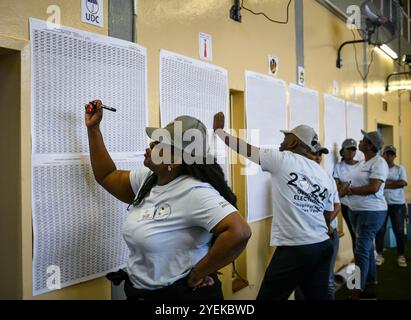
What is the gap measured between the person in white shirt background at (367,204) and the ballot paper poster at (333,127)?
0.56 m

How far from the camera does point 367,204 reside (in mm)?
3455

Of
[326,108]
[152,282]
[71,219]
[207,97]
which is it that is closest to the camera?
[152,282]

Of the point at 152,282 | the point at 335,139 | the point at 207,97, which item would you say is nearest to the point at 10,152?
the point at 152,282

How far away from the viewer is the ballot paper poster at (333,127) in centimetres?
412

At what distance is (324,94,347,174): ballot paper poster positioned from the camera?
13.5 ft

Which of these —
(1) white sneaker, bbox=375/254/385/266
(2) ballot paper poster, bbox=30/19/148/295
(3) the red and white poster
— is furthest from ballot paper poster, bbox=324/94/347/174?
(2) ballot paper poster, bbox=30/19/148/295

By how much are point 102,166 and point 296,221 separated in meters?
1.20

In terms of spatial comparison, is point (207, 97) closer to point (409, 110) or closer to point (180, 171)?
point (180, 171)

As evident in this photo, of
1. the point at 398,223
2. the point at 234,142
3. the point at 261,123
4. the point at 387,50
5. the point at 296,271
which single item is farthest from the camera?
the point at 387,50

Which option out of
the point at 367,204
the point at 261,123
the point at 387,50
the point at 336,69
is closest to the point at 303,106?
the point at 261,123

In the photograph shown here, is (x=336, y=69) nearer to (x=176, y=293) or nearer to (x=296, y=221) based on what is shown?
(x=296, y=221)

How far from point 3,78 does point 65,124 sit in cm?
28

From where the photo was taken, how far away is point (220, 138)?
2488 mm

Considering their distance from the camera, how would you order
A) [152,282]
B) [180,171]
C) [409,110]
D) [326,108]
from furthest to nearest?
[409,110] → [326,108] → [180,171] → [152,282]
